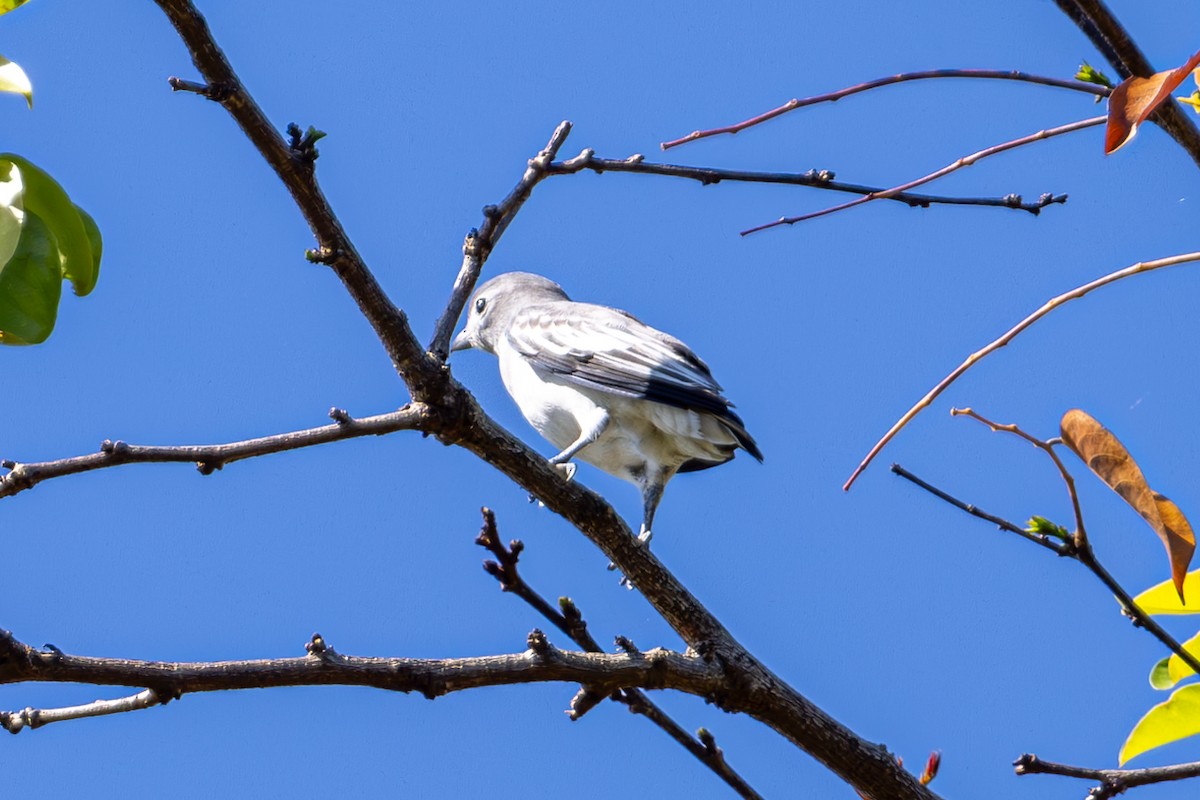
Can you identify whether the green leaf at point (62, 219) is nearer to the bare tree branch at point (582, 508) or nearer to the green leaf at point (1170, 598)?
the bare tree branch at point (582, 508)

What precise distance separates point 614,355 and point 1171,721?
3.50 metres

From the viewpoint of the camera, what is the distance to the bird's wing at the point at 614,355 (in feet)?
17.0

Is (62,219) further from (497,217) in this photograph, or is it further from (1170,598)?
(1170,598)

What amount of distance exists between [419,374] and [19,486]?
87 centimetres

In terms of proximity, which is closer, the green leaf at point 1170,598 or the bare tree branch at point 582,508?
the green leaf at point 1170,598

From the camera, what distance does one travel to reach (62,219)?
200 centimetres

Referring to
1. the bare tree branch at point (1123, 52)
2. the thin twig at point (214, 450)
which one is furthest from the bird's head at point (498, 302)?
the bare tree branch at point (1123, 52)

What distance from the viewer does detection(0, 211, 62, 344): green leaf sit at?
5.99 feet

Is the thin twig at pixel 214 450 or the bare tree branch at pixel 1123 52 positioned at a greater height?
the bare tree branch at pixel 1123 52

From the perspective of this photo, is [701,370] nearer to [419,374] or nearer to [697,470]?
[697,470]

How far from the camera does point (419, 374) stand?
2.87 meters

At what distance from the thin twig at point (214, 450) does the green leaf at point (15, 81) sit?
73cm

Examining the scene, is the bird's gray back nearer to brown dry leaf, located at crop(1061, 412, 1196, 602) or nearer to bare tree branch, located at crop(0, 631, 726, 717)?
bare tree branch, located at crop(0, 631, 726, 717)

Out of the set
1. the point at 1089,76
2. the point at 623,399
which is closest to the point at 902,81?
the point at 1089,76
